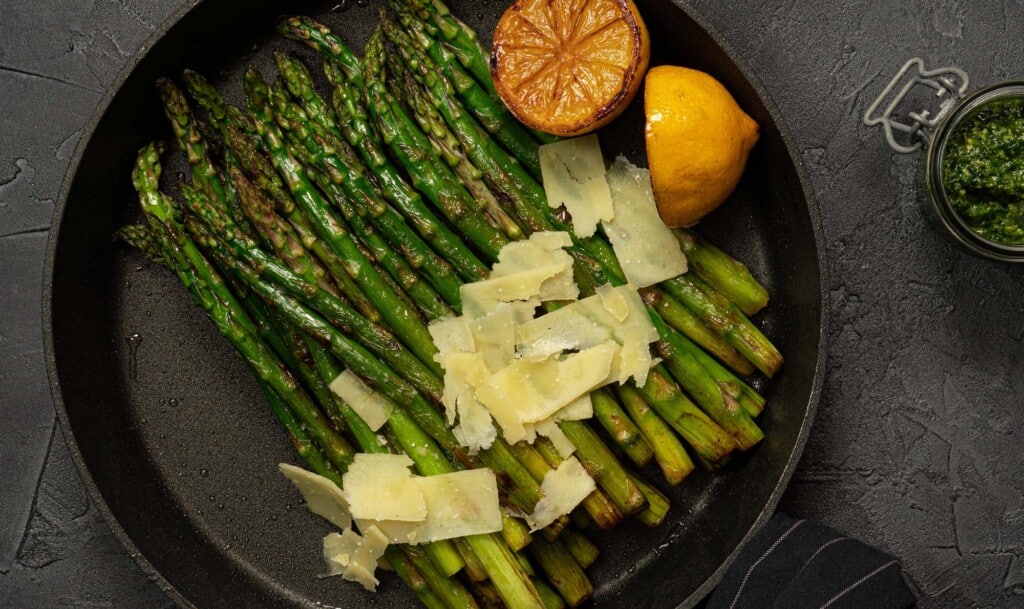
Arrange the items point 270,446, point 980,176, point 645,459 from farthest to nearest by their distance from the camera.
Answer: point 270,446 → point 645,459 → point 980,176

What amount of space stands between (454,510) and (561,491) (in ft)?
1.28

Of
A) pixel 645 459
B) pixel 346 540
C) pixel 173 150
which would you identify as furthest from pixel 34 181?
pixel 645 459

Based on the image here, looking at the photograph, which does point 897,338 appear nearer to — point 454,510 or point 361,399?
point 454,510

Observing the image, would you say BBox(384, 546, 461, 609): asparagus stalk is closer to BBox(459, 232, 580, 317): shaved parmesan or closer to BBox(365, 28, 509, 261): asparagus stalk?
BBox(459, 232, 580, 317): shaved parmesan

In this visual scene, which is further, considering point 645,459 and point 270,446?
point 270,446

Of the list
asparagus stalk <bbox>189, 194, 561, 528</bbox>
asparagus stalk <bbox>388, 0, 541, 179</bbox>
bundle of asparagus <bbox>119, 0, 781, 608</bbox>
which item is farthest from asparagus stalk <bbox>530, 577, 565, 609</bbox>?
asparagus stalk <bbox>388, 0, 541, 179</bbox>

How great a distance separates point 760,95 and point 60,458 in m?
3.05

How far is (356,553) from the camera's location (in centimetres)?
299

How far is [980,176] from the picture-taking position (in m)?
2.81

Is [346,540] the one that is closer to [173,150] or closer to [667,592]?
[667,592]

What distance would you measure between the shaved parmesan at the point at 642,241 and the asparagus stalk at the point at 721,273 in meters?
0.06

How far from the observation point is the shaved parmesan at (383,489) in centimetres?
285

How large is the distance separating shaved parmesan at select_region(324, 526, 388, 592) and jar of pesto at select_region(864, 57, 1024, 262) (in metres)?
2.37

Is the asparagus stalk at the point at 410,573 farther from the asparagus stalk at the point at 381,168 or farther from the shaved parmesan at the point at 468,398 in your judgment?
the asparagus stalk at the point at 381,168
